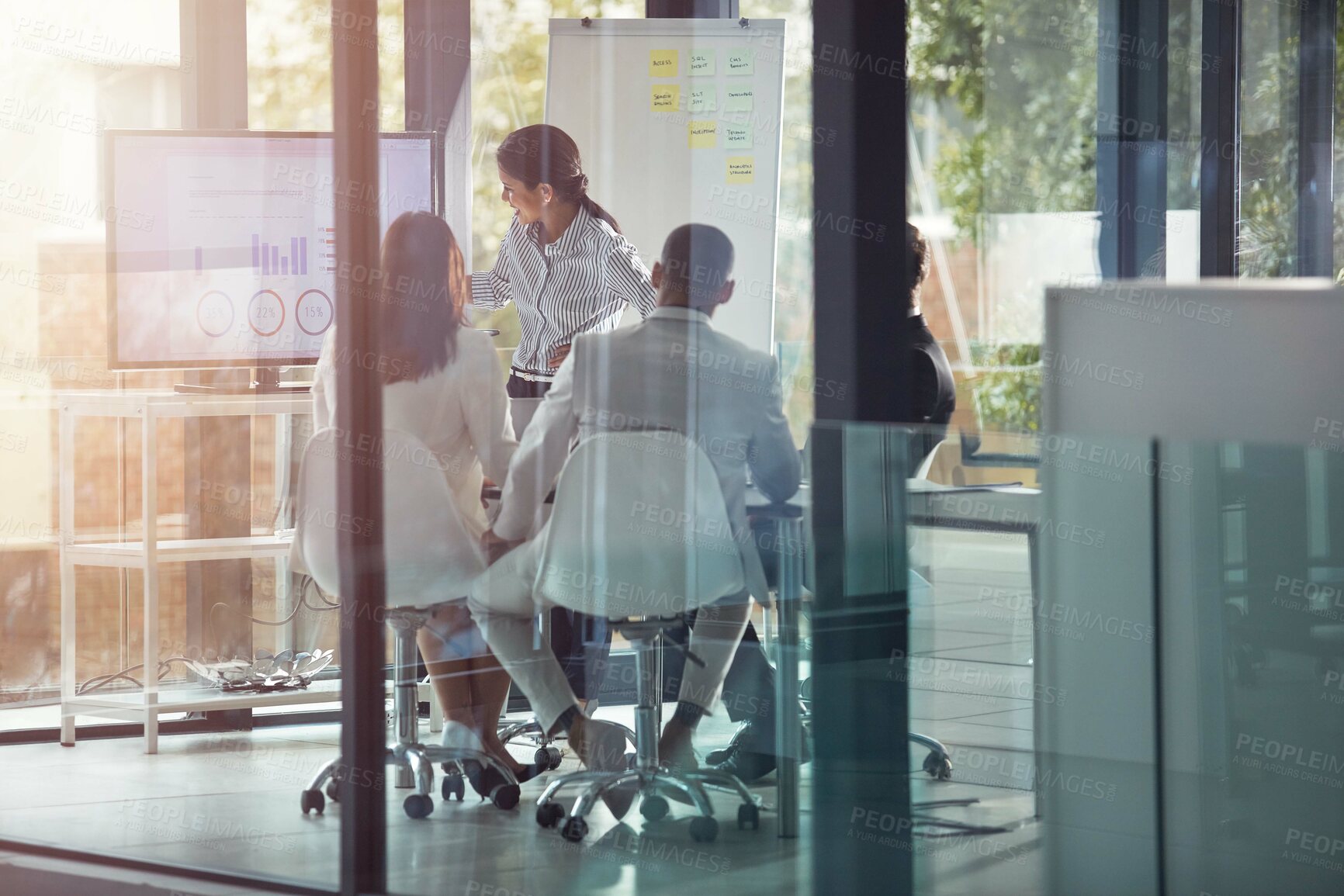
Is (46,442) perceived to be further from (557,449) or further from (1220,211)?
(1220,211)

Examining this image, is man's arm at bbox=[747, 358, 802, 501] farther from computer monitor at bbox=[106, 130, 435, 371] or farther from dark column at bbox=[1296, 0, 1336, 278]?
dark column at bbox=[1296, 0, 1336, 278]

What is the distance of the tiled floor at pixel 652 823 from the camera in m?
2.21

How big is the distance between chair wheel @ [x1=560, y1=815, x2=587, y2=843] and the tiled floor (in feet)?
0.05

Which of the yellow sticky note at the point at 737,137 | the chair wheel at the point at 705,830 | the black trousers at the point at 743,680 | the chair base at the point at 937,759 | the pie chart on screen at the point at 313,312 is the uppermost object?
the yellow sticky note at the point at 737,137

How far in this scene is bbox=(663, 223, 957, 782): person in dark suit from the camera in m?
2.35

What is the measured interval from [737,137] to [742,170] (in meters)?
0.08

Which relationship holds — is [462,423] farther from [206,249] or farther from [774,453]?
[206,249]

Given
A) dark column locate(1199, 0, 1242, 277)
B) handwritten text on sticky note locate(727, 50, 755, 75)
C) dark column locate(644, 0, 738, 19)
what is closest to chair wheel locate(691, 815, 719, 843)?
handwritten text on sticky note locate(727, 50, 755, 75)

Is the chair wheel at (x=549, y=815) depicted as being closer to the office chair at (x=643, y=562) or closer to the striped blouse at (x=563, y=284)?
the office chair at (x=643, y=562)

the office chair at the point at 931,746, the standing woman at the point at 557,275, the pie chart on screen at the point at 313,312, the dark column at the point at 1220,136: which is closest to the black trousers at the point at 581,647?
the standing woman at the point at 557,275

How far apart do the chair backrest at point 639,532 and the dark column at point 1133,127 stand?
1.20m

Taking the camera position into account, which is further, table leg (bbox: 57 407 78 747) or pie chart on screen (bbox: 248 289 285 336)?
table leg (bbox: 57 407 78 747)

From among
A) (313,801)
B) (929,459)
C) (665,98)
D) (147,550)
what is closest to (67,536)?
(147,550)

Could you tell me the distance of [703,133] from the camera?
2.66 m
